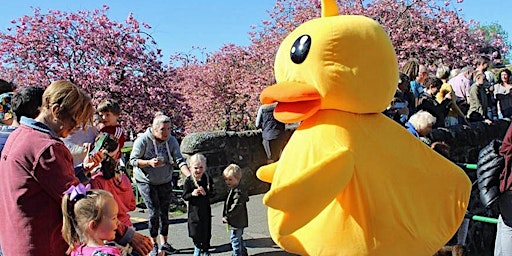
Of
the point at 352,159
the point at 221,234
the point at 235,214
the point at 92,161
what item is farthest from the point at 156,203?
the point at 352,159

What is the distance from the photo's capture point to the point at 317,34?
2799mm

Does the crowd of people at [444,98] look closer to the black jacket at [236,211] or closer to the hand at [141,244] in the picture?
the black jacket at [236,211]

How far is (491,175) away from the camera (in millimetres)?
3592

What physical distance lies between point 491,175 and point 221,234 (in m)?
4.19

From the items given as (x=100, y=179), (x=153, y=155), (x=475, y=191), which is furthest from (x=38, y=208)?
(x=475, y=191)

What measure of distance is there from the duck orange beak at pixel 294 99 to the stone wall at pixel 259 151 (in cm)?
427

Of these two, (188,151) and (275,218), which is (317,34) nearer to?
(275,218)

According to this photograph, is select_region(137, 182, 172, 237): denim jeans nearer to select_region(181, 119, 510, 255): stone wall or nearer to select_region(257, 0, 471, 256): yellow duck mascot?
select_region(181, 119, 510, 255): stone wall

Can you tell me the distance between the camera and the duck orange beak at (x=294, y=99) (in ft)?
8.80

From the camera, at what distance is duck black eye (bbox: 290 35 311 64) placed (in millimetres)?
2784

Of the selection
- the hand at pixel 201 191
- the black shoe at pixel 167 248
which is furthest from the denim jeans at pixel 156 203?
the hand at pixel 201 191

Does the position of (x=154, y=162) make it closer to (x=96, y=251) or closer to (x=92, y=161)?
(x=92, y=161)

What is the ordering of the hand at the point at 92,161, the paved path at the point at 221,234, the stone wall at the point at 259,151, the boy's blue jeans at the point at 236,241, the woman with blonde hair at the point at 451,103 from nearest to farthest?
1. the hand at the point at 92,161
2. the boy's blue jeans at the point at 236,241
3. the paved path at the point at 221,234
4. the stone wall at the point at 259,151
5. the woman with blonde hair at the point at 451,103

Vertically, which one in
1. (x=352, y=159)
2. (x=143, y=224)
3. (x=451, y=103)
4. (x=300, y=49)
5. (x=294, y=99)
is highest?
(x=300, y=49)
